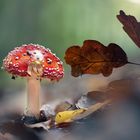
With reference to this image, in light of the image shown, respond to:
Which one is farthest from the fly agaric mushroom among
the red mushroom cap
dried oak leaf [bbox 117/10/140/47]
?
dried oak leaf [bbox 117/10/140/47]

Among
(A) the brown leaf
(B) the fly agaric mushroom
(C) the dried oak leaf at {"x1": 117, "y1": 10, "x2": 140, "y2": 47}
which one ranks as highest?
(C) the dried oak leaf at {"x1": 117, "y1": 10, "x2": 140, "y2": 47}

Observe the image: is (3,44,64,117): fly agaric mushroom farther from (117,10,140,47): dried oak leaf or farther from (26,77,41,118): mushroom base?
(117,10,140,47): dried oak leaf

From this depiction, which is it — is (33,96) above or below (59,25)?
below

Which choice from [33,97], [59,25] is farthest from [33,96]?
[59,25]

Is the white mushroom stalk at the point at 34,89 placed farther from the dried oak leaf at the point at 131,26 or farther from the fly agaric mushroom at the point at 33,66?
the dried oak leaf at the point at 131,26

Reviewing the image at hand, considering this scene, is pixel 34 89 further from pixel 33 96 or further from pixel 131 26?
pixel 131 26

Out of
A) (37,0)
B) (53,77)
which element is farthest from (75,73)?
(37,0)
